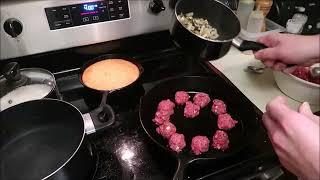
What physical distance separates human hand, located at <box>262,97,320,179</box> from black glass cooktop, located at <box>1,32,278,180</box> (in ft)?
0.40

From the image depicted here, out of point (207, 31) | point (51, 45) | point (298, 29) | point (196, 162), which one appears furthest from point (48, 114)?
point (298, 29)

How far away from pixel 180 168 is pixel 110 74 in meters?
0.39

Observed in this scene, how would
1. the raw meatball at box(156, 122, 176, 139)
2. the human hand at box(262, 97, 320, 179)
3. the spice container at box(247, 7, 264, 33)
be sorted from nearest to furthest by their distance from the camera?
the human hand at box(262, 97, 320, 179), the raw meatball at box(156, 122, 176, 139), the spice container at box(247, 7, 264, 33)

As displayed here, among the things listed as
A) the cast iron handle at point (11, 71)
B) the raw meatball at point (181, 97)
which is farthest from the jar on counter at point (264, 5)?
the cast iron handle at point (11, 71)

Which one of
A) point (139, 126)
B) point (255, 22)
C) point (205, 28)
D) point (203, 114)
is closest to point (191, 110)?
point (203, 114)

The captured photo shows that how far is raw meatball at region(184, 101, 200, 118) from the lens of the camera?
0.79 meters

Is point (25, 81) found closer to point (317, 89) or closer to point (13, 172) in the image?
point (13, 172)

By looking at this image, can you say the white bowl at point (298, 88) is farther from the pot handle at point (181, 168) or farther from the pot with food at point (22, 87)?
the pot with food at point (22, 87)

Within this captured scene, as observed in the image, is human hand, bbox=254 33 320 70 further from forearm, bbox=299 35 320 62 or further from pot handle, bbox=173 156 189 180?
pot handle, bbox=173 156 189 180

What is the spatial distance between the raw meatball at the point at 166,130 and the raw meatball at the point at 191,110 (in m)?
0.07

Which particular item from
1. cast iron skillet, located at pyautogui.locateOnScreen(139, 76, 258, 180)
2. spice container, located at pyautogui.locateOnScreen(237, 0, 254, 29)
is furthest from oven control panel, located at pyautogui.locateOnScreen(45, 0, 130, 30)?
spice container, located at pyautogui.locateOnScreen(237, 0, 254, 29)

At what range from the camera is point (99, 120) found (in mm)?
626

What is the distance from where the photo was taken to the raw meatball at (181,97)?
0.83 meters

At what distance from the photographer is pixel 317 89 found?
80cm
